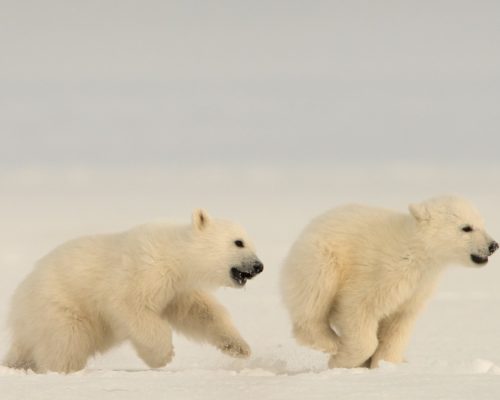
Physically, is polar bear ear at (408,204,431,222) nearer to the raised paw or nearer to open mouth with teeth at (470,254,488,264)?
open mouth with teeth at (470,254,488,264)

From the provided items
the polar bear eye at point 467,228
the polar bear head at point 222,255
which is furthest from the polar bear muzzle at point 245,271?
the polar bear eye at point 467,228

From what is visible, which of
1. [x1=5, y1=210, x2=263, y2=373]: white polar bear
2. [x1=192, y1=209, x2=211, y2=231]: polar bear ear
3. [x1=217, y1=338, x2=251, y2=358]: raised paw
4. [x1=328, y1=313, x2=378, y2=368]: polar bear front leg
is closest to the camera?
[x1=328, y1=313, x2=378, y2=368]: polar bear front leg

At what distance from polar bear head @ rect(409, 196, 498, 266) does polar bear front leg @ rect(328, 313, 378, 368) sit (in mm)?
801

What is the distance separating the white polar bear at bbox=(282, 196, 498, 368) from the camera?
8.50 m

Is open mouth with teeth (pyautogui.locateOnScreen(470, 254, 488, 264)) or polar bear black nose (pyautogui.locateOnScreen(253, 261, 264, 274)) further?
polar bear black nose (pyautogui.locateOnScreen(253, 261, 264, 274))

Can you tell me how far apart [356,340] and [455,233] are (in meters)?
1.18

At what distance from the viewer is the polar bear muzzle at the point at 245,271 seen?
874cm

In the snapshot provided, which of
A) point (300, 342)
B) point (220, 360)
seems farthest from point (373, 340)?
point (220, 360)

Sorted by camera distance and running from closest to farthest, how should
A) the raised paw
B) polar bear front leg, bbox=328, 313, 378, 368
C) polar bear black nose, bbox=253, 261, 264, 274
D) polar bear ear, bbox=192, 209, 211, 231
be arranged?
1. polar bear front leg, bbox=328, 313, 378, 368
2. polar bear black nose, bbox=253, 261, 264, 274
3. polar bear ear, bbox=192, 209, 211, 231
4. the raised paw

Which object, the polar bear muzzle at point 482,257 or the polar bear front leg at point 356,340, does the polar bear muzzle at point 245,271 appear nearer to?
the polar bear front leg at point 356,340

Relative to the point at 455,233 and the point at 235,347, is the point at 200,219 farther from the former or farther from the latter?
the point at 455,233

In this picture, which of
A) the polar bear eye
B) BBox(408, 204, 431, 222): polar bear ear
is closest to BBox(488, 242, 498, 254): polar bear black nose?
the polar bear eye

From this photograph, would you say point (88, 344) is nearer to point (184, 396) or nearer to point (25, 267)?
point (184, 396)

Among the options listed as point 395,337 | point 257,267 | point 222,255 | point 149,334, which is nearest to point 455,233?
point 395,337
